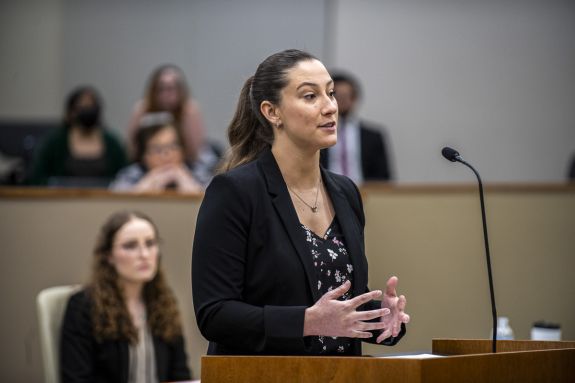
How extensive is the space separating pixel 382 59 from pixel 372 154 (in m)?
2.54

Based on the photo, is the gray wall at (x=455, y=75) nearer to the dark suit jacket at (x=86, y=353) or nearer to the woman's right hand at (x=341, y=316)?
the dark suit jacket at (x=86, y=353)

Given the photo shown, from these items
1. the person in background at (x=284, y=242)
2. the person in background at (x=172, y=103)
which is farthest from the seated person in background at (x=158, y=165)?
the person in background at (x=284, y=242)

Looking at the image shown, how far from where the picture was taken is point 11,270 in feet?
16.1

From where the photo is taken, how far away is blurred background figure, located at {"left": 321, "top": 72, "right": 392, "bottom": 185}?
6.03 metres

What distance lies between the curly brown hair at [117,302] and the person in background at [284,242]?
182 cm

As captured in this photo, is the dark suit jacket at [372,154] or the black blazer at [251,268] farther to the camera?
the dark suit jacket at [372,154]

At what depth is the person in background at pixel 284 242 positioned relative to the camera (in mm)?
2197

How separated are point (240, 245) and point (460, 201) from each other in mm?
3234

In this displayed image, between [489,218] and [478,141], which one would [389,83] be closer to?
[478,141]

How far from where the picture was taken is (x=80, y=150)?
19.5 feet

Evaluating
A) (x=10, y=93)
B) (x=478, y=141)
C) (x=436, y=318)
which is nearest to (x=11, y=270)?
(x=436, y=318)

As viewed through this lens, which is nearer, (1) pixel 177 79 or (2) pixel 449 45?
(1) pixel 177 79

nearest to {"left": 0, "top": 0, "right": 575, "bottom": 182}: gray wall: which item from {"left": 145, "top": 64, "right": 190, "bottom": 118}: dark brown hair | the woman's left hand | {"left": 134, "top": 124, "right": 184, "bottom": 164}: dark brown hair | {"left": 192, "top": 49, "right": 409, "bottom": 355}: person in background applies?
{"left": 145, "top": 64, "right": 190, "bottom": 118}: dark brown hair

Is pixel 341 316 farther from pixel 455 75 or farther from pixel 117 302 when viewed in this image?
pixel 455 75
